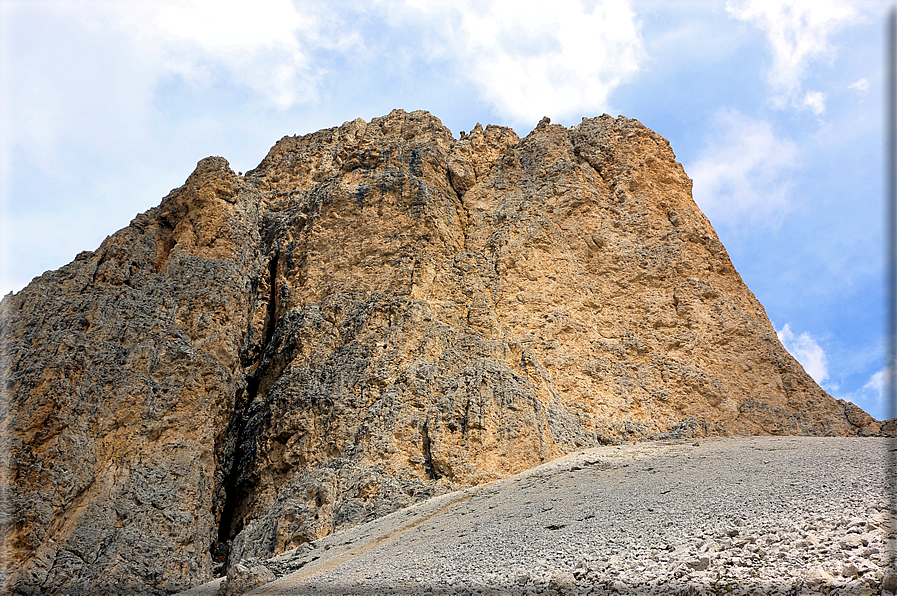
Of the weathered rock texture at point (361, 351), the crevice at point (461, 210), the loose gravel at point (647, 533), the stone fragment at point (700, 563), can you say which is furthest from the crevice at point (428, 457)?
the stone fragment at point (700, 563)

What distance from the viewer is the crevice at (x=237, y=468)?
20516mm

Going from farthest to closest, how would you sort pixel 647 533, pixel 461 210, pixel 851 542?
pixel 461 210
pixel 647 533
pixel 851 542

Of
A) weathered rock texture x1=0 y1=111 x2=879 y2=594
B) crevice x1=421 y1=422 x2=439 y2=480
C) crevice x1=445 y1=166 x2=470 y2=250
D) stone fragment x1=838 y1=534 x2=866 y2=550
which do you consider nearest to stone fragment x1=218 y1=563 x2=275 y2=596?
weathered rock texture x1=0 y1=111 x2=879 y2=594

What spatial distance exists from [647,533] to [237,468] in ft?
52.1

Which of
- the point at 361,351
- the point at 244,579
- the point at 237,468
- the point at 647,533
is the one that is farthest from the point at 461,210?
the point at 647,533

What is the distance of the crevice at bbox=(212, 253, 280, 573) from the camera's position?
20516 millimetres

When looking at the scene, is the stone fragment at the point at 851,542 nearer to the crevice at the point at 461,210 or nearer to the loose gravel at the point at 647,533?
the loose gravel at the point at 647,533

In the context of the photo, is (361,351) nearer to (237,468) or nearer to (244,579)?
(237,468)

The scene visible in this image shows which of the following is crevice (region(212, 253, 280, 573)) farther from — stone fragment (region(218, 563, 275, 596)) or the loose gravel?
stone fragment (region(218, 563, 275, 596))

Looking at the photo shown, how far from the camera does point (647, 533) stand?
388 inches

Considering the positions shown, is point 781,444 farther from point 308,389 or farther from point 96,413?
point 96,413

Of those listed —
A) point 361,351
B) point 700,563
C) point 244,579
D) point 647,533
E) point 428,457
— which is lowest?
point 244,579

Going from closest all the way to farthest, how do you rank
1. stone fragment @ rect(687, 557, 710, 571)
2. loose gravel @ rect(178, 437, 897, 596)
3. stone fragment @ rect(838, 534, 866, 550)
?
stone fragment @ rect(838, 534, 866, 550)
loose gravel @ rect(178, 437, 897, 596)
stone fragment @ rect(687, 557, 710, 571)

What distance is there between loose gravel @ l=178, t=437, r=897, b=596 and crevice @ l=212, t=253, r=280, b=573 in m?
5.23
